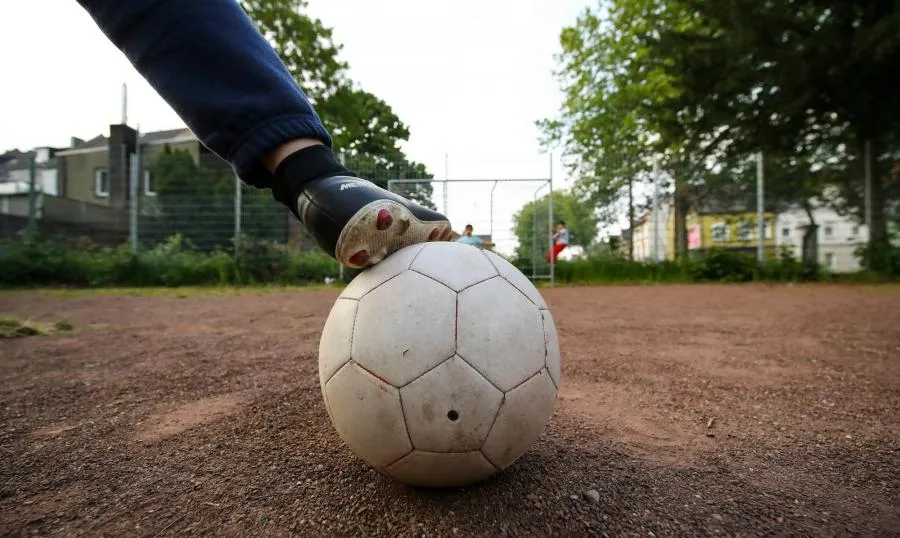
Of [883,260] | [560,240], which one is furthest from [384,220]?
[883,260]

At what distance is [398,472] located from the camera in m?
1.23

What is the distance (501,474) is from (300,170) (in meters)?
1.06

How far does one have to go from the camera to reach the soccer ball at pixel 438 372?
1.17 m

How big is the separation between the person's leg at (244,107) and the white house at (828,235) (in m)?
10.9

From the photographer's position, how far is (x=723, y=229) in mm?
10648

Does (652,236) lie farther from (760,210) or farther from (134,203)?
(134,203)

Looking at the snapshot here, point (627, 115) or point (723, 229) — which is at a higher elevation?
point (627, 115)

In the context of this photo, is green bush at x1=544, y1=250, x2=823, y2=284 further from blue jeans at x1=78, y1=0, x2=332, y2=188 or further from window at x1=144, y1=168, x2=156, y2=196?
blue jeans at x1=78, y1=0, x2=332, y2=188

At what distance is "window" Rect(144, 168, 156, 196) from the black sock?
34.8 ft

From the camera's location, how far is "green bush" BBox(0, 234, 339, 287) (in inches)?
367

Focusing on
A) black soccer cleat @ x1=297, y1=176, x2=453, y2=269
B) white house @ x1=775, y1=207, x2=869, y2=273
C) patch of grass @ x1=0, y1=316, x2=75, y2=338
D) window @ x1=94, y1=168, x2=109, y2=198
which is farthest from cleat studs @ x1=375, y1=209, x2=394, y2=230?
window @ x1=94, y1=168, x2=109, y2=198

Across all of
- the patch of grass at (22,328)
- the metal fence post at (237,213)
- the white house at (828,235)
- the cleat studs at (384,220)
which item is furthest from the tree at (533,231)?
the cleat studs at (384,220)

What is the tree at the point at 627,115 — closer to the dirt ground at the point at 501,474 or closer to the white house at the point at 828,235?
the white house at the point at 828,235

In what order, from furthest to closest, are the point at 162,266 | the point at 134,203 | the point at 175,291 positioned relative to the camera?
the point at 134,203 < the point at 162,266 < the point at 175,291
